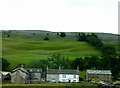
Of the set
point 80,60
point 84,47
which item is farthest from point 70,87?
point 84,47

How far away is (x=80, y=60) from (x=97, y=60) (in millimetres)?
1530

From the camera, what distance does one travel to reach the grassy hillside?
4266 centimetres

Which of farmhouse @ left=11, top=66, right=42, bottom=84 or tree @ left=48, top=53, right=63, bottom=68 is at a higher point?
tree @ left=48, top=53, right=63, bottom=68

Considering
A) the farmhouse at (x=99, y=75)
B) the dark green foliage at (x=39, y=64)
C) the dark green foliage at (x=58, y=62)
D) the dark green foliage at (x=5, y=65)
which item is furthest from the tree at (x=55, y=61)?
the farmhouse at (x=99, y=75)

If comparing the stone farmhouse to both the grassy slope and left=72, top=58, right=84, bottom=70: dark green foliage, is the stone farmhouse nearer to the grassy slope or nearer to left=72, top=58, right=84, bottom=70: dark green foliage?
left=72, top=58, right=84, bottom=70: dark green foliage

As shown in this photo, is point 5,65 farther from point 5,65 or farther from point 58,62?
point 58,62

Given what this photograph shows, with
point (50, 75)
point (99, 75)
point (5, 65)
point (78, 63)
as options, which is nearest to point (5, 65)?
point (5, 65)

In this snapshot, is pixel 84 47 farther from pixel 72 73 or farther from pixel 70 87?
pixel 70 87

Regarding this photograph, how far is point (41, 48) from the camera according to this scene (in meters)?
53.2

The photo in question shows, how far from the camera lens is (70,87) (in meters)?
28.7

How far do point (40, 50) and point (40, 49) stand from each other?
1.22 metres

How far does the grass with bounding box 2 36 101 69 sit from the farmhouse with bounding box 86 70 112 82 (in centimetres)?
642

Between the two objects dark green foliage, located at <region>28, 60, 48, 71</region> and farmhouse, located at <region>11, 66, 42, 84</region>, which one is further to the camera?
dark green foliage, located at <region>28, 60, 48, 71</region>

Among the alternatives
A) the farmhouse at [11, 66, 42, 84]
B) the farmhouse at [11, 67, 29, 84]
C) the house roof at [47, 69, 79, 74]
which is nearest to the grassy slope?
the farmhouse at [11, 66, 42, 84]
